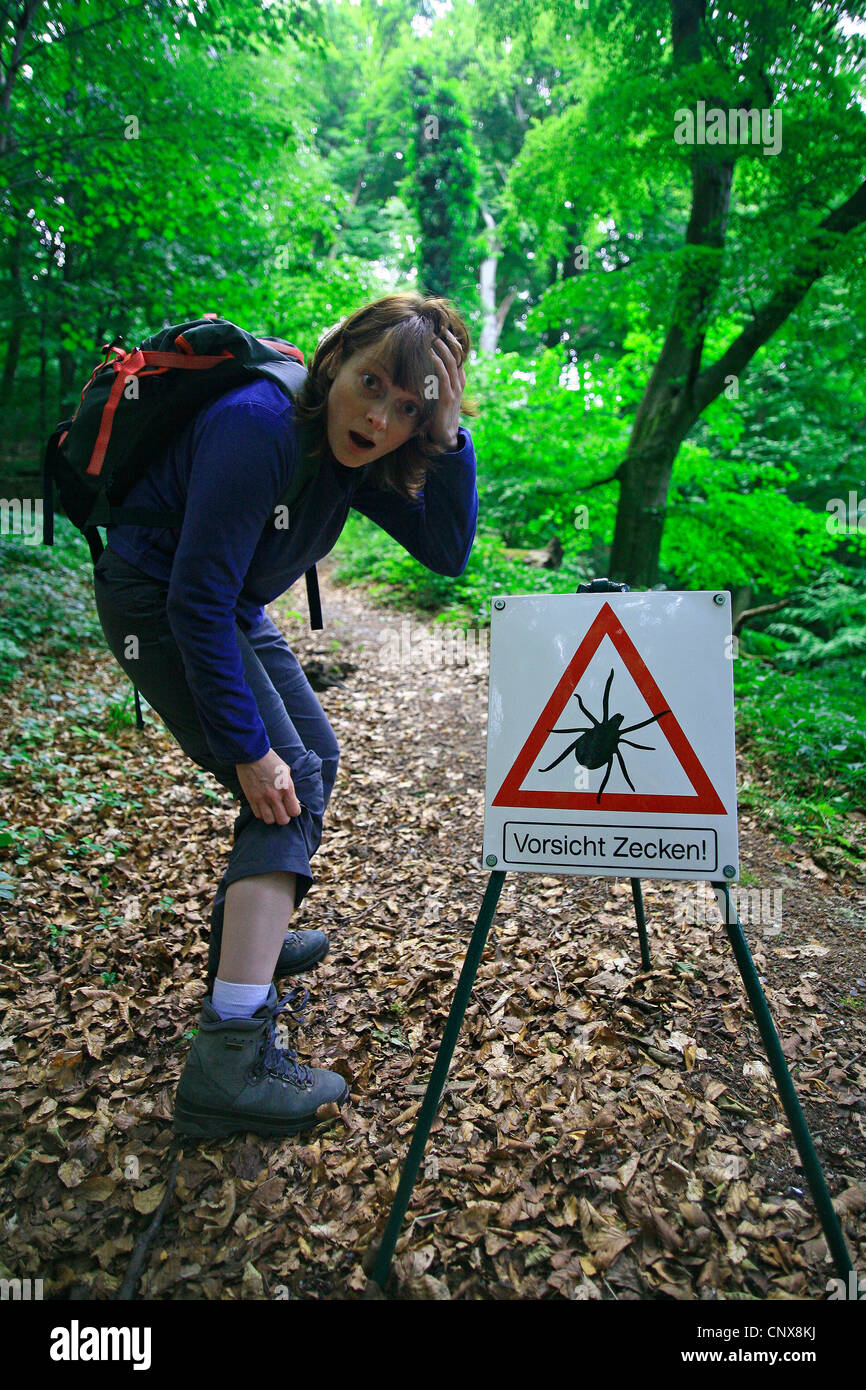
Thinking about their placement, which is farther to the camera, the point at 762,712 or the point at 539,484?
the point at 539,484

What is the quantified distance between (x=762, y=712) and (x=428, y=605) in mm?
5755

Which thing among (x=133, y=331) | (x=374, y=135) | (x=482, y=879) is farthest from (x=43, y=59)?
(x=374, y=135)

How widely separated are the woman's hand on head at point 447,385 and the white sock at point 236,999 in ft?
4.94

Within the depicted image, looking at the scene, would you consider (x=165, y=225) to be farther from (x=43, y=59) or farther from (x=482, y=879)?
(x=482, y=879)

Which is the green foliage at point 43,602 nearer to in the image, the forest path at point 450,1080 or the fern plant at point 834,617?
the forest path at point 450,1080

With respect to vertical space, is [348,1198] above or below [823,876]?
below

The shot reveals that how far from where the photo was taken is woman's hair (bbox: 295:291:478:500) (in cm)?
168

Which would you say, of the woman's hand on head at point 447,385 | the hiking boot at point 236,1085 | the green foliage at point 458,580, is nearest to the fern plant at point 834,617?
the green foliage at point 458,580

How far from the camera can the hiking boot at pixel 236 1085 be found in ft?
5.93

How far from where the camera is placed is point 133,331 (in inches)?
386

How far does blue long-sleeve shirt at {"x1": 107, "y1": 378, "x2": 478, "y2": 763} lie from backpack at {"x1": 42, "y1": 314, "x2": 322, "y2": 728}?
0.03 m

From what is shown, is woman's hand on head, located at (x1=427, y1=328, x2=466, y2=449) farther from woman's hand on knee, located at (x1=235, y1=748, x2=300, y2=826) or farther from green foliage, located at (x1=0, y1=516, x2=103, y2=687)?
green foliage, located at (x1=0, y1=516, x2=103, y2=687)

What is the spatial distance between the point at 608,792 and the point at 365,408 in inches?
42.2

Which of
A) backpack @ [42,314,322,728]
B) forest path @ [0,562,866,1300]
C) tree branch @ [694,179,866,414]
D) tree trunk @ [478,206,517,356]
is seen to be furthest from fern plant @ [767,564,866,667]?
tree trunk @ [478,206,517,356]
